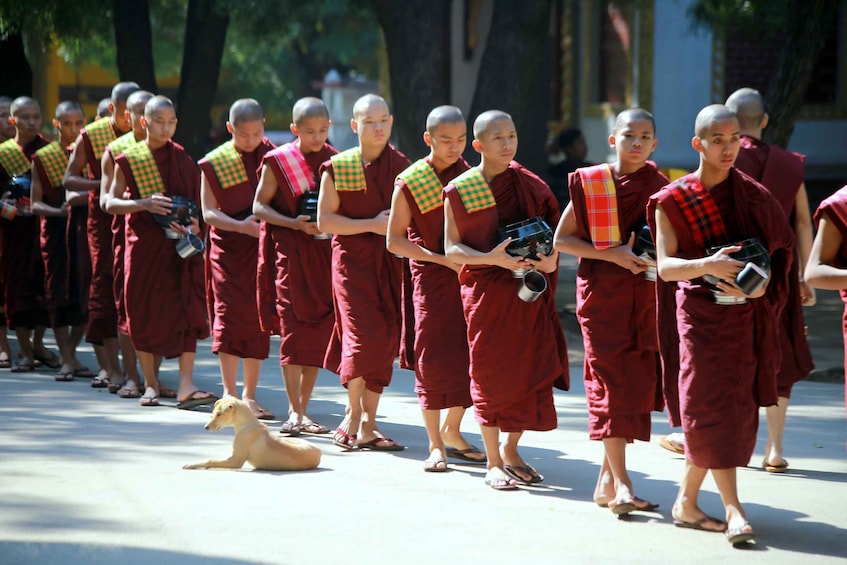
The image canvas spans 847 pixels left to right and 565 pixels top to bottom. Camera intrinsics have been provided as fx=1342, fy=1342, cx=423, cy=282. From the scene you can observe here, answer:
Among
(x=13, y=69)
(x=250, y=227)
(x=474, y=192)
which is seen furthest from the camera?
(x=13, y=69)

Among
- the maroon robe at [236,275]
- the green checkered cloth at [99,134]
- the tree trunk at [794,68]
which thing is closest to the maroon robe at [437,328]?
the maroon robe at [236,275]

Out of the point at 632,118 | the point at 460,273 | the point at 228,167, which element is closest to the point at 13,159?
the point at 228,167

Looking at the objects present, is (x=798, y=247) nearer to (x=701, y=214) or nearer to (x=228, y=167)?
(x=701, y=214)

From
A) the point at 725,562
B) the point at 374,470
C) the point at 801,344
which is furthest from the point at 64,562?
the point at 801,344

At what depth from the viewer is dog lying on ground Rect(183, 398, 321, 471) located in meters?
6.78

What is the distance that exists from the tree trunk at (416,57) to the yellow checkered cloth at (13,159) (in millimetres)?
3660

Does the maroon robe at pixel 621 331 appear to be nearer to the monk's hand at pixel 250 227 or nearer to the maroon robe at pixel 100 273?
the monk's hand at pixel 250 227

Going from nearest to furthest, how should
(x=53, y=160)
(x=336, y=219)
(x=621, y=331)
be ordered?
(x=621, y=331) → (x=336, y=219) → (x=53, y=160)

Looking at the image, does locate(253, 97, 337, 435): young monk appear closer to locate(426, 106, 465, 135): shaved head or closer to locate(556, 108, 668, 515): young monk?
locate(426, 106, 465, 135): shaved head

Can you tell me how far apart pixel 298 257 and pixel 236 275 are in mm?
689

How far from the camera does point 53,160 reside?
33.0 ft

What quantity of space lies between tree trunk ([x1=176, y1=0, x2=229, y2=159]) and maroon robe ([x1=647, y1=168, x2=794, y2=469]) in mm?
9934

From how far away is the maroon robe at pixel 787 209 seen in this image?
6957mm

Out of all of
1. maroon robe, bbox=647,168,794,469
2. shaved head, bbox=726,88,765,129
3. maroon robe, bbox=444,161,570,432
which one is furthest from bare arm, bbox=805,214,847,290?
shaved head, bbox=726,88,765,129
